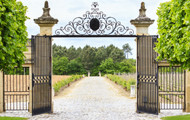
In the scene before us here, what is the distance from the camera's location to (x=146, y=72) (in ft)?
30.4

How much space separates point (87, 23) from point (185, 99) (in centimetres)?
574

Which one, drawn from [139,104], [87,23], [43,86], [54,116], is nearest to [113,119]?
[139,104]

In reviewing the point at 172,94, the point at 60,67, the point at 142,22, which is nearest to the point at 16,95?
the point at 142,22

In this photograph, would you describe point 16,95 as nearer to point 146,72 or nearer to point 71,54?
point 146,72

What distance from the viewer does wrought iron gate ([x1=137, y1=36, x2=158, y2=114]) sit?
9.13 meters

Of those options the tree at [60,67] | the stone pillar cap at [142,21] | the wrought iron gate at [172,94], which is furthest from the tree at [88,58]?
the stone pillar cap at [142,21]

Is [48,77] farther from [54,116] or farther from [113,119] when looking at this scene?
[113,119]

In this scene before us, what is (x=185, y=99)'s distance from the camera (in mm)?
9789

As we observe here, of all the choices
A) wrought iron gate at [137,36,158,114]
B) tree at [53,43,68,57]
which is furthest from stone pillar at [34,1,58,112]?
tree at [53,43,68,57]

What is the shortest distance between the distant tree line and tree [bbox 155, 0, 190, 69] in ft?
164

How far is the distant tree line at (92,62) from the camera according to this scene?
195 feet

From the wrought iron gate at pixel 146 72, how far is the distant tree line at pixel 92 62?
158 ft

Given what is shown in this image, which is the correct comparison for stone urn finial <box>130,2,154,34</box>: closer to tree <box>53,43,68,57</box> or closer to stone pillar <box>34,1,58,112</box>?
stone pillar <box>34,1,58,112</box>

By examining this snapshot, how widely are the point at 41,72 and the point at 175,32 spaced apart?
19.0ft
